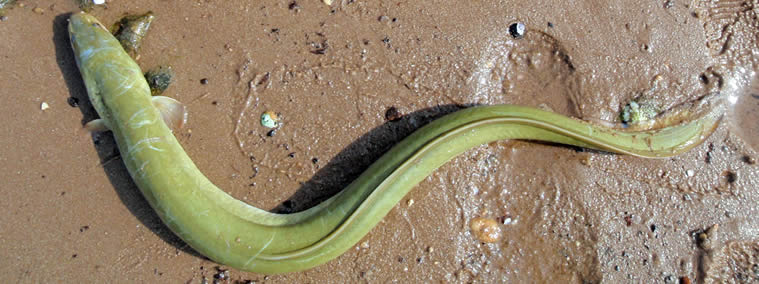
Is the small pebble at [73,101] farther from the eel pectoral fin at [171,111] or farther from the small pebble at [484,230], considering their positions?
the small pebble at [484,230]

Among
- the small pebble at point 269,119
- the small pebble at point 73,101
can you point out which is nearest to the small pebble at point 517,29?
the small pebble at point 269,119

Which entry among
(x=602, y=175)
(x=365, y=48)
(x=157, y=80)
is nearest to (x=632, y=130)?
(x=602, y=175)

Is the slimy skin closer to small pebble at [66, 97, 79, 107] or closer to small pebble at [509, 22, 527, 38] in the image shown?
small pebble at [66, 97, 79, 107]

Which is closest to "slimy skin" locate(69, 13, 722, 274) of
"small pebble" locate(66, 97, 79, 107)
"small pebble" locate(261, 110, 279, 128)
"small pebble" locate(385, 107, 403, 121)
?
"small pebble" locate(66, 97, 79, 107)

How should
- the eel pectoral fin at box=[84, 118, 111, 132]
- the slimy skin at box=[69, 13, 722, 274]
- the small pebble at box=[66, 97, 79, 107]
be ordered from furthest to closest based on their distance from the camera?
the small pebble at box=[66, 97, 79, 107], the eel pectoral fin at box=[84, 118, 111, 132], the slimy skin at box=[69, 13, 722, 274]

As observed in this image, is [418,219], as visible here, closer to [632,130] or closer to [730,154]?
[632,130]

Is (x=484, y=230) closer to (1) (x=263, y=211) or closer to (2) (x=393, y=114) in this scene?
(2) (x=393, y=114)
